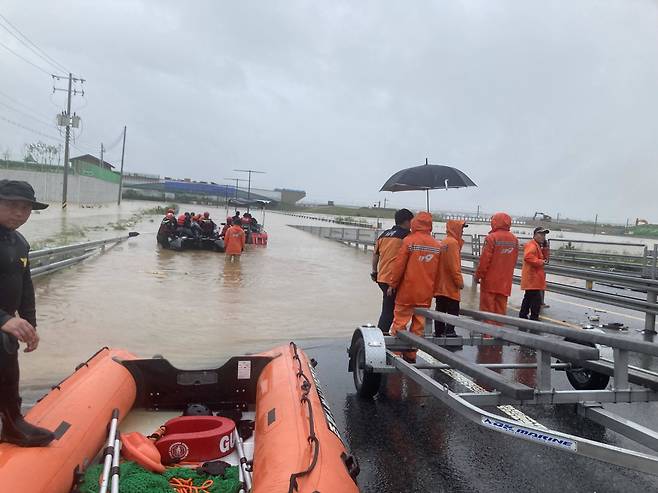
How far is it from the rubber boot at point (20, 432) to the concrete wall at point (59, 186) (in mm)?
Result: 38842

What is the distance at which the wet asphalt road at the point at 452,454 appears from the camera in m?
3.76

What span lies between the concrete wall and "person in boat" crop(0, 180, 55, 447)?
3860 cm

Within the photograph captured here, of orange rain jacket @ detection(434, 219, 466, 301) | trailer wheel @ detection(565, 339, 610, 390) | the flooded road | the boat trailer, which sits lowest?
the flooded road

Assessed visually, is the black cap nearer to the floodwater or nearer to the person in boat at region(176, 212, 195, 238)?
the floodwater

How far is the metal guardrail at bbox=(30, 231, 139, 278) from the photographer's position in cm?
1083

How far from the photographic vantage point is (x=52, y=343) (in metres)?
7.36

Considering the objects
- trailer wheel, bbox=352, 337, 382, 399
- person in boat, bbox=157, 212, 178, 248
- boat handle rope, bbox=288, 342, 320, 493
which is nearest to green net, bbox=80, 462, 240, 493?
boat handle rope, bbox=288, 342, 320, 493

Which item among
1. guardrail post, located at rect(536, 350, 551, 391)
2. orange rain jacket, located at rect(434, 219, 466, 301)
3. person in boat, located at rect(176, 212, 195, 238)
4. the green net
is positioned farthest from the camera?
person in boat, located at rect(176, 212, 195, 238)

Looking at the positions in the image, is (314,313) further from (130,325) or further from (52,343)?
A: (52,343)

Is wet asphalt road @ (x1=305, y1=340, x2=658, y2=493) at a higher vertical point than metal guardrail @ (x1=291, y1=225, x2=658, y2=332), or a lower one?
lower

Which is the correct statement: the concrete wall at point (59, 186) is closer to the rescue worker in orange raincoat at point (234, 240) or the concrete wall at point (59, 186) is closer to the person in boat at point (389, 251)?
the rescue worker in orange raincoat at point (234, 240)

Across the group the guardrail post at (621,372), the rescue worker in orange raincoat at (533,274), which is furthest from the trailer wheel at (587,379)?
the rescue worker in orange raincoat at (533,274)

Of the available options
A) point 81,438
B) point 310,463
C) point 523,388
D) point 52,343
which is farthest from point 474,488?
point 52,343

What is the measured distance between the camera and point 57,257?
13.6 meters
